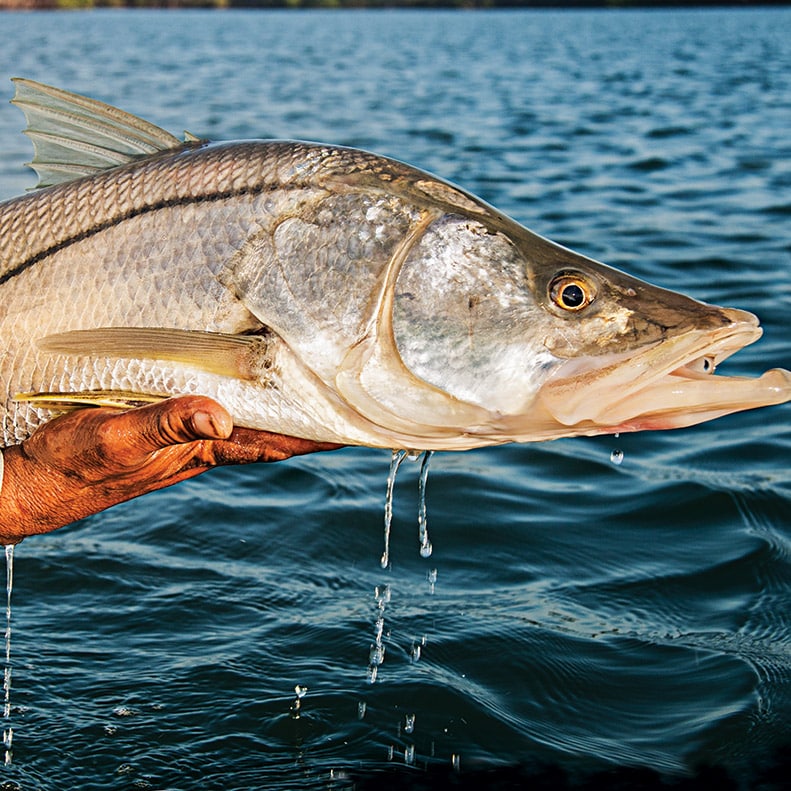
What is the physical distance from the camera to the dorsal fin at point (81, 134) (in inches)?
128

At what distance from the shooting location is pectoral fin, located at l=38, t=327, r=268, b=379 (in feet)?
9.53

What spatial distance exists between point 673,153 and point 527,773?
11700 mm

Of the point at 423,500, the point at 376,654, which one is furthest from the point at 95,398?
the point at 376,654

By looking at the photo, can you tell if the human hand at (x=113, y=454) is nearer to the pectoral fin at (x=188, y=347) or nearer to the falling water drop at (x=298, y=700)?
the pectoral fin at (x=188, y=347)

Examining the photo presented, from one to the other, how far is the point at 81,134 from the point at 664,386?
1.72 metres

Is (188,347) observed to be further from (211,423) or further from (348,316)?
(348,316)

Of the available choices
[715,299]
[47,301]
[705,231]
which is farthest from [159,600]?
[705,231]

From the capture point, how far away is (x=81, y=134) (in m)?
3.30

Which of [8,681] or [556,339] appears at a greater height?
[556,339]

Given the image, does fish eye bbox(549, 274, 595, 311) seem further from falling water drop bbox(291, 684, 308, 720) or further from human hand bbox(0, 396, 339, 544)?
falling water drop bbox(291, 684, 308, 720)

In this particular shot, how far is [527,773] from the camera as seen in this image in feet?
13.5

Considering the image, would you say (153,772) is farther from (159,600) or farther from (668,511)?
(668,511)

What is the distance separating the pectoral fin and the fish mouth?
0.72 m

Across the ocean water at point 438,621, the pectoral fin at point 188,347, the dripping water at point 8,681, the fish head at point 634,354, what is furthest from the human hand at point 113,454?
the ocean water at point 438,621
